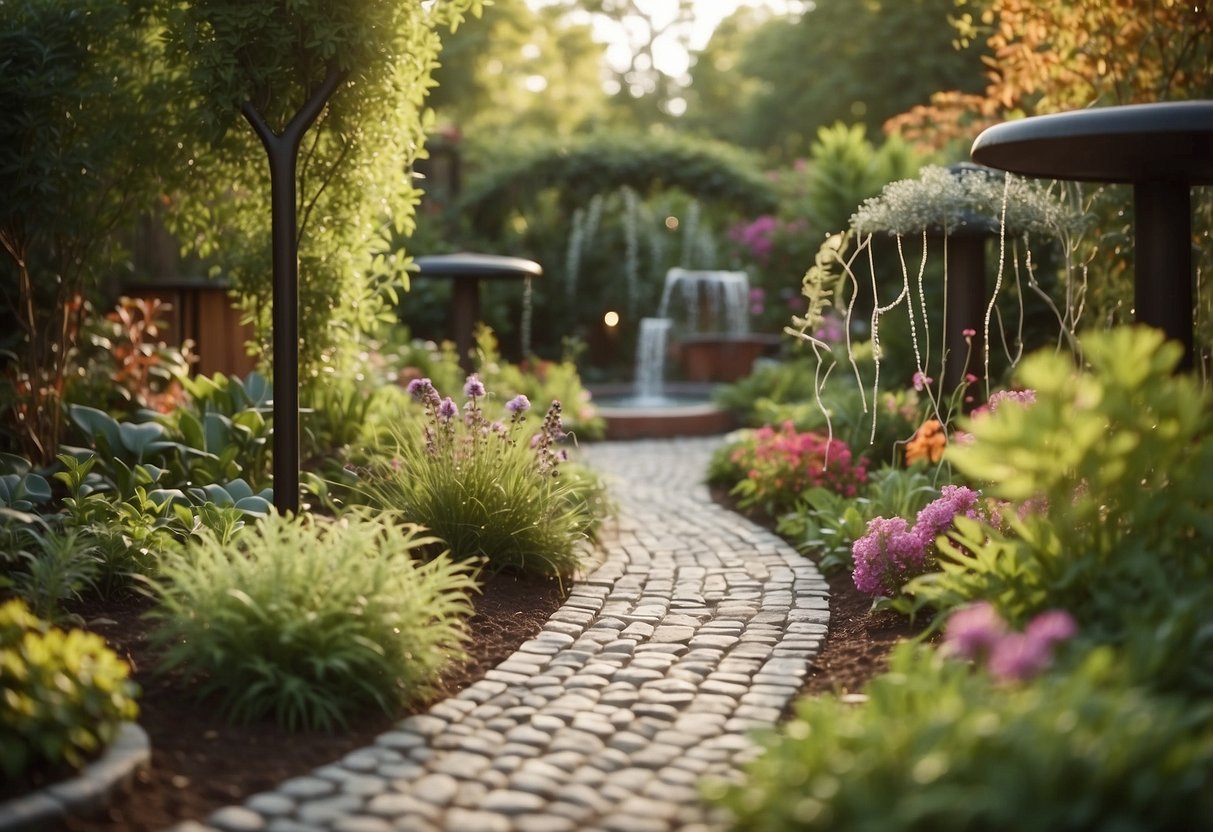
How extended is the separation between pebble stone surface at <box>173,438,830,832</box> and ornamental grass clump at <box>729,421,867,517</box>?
101 centimetres

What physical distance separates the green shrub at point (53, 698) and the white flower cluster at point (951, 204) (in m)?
3.97

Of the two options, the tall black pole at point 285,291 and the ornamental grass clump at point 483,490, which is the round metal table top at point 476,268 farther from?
the tall black pole at point 285,291

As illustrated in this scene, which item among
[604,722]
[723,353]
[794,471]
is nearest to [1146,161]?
[604,722]

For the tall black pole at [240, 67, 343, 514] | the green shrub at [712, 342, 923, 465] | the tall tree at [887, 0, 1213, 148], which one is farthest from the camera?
the green shrub at [712, 342, 923, 465]

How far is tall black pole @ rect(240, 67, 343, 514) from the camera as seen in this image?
15.6 ft

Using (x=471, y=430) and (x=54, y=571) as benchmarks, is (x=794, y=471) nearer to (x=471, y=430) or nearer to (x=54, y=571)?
(x=471, y=430)

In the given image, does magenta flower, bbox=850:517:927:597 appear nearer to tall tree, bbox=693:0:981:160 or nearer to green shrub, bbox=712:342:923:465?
green shrub, bbox=712:342:923:465

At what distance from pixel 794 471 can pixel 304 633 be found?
156 inches

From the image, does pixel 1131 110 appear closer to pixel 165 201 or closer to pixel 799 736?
pixel 799 736

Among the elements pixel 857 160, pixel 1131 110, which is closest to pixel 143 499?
pixel 1131 110

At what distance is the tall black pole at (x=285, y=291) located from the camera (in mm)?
4742

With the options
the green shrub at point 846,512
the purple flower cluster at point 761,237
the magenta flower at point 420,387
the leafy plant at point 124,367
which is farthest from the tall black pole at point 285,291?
the purple flower cluster at point 761,237

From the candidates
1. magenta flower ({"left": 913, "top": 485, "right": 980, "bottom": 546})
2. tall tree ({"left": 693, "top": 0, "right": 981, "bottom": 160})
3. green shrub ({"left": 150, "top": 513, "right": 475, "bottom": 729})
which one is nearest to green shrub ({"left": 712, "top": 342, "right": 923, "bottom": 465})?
magenta flower ({"left": 913, "top": 485, "right": 980, "bottom": 546})

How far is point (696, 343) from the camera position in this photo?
14570 mm
